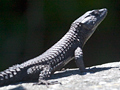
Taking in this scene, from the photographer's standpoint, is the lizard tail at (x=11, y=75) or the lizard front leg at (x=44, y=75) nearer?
the lizard front leg at (x=44, y=75)

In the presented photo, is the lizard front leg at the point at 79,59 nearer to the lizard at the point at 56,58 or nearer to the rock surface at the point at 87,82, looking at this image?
the lizard at the point at 56,58

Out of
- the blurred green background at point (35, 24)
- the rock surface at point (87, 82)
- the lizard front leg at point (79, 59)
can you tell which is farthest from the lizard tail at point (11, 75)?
the blurred green background at point (35, 24)

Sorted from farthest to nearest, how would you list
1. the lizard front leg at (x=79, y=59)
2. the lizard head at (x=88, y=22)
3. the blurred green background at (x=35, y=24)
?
the blurred green background at (x=35, y=24), the lizard head at (x=88, y=22), the lizard front leg at (x=79, y=59)

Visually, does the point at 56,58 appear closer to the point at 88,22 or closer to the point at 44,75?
the point at 44,75

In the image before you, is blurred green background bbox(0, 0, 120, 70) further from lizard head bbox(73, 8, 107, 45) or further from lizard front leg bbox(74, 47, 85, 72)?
lizard front leg bbox(74, 47, 85, 72)

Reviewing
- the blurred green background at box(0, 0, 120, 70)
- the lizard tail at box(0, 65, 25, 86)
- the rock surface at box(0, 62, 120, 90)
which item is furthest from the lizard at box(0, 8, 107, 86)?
the blurred green background at box(0, 0, 120, 70)

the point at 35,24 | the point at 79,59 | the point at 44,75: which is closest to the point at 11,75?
the point at 44,75
